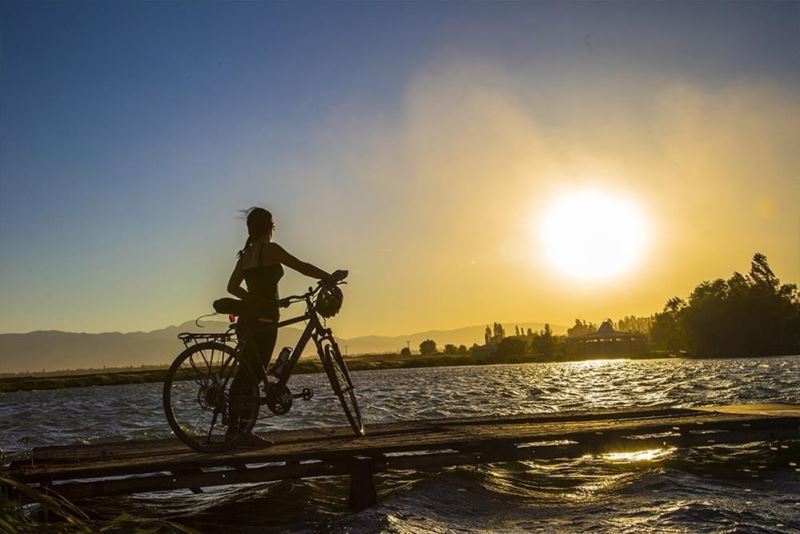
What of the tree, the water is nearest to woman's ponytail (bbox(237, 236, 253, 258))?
the water

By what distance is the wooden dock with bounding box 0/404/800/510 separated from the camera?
23.2 feet

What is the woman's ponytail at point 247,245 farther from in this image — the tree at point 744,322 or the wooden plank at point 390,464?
the tree at point 744,322

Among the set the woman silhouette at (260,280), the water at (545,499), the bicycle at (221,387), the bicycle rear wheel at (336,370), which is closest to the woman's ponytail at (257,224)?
the woman silhouette at (260,280)

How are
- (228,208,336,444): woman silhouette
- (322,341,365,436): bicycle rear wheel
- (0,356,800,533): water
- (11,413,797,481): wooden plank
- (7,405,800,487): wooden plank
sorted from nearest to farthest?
(0,356,800,533): water → (11,413,797,481): wooden plank → (7,405,800,487): wooden plank → (228,208,336,444): woman silhouette → (322,341,365,436): bicycle rear wheel

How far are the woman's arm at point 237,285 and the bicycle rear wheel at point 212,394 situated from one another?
609mm

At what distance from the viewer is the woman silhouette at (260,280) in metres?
7.59

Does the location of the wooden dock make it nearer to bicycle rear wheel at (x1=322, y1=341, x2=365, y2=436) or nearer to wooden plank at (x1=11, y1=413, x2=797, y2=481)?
wooden plank at (x1=11, y1=413, x2=797, y2=481)

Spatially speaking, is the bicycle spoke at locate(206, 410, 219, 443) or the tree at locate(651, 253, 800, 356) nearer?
the bicycle spoke at locate(206, 410, 219, 443)

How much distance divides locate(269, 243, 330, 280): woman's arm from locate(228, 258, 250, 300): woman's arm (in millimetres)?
474

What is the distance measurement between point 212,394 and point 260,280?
1.39 m

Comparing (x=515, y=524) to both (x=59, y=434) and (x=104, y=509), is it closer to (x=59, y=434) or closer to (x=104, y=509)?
(x=104, y=509)

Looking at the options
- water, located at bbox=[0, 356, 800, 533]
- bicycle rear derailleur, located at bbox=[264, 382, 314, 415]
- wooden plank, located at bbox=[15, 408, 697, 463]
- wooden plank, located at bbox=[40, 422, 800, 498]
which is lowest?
water, located at bbox=[0, 356, 800, 533]

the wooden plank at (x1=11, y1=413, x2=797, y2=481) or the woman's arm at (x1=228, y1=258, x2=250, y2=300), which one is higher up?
the woman's arm at (x1=228, y1=258, x2=250, y2=300)

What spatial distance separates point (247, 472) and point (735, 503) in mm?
5409
